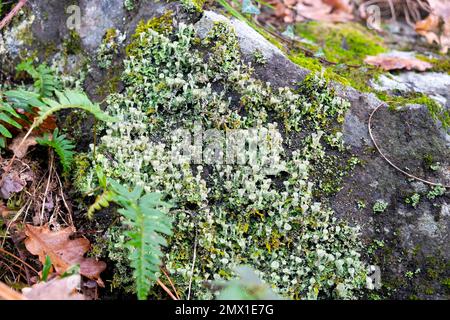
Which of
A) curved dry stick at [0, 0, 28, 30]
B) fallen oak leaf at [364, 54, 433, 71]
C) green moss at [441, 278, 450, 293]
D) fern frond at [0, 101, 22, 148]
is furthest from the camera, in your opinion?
fallen oak leaf at [364, 54, 433, 71]

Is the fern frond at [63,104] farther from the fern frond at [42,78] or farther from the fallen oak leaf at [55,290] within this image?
the fallen oak leaf at [55,290]

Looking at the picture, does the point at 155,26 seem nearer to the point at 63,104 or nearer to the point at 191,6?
the point at 191,6

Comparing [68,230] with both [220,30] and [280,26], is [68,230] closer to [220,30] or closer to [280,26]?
[220,30]

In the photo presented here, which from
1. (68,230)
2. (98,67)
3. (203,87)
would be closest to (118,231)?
(68,230)

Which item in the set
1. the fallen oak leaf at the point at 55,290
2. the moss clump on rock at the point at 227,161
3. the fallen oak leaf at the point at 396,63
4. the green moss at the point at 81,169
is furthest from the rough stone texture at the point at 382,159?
the fallen oak leaf at the point at 55,290

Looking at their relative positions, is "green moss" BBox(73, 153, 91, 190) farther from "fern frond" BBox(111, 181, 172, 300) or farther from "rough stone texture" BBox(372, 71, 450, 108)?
"rough stone texture" BBox(372, 71, 450, 108)

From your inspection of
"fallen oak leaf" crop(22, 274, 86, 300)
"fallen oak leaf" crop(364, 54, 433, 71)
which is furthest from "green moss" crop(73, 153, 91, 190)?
"fallen oak leaf" crop(364, 54, 433, 71)

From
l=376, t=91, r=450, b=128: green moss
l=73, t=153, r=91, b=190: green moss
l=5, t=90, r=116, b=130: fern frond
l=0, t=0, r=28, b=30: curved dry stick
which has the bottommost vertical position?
l=376, t=91, r=450, b=128: green moss
